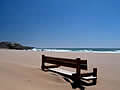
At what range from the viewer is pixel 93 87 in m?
5.96

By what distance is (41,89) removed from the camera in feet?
15.6

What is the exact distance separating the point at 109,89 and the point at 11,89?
381 cm

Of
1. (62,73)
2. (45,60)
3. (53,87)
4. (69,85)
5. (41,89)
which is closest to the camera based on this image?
(41,89)

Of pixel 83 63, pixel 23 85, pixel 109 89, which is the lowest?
pixel 109 89

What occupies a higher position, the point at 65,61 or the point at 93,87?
the point at 65,61

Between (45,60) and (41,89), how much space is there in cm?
417

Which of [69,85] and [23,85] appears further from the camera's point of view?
[69,85]

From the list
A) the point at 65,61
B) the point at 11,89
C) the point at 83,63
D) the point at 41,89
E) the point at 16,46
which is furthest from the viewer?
the point at 16,46

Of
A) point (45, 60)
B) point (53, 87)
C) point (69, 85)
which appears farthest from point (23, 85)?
point (45, 60)

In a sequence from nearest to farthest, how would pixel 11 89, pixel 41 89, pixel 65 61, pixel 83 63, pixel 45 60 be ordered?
pixel 11 89
pixel 41 89
pixel 83 63
pixel 65 61
pixel 45 60

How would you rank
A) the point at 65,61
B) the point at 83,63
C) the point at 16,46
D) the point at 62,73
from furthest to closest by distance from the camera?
the point at 16,46 < the point at 62,73 < the point at 65,61 < the point at 83,63

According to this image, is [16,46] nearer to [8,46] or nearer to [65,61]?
[8,46]

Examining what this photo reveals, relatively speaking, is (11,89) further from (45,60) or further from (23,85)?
(45,60)

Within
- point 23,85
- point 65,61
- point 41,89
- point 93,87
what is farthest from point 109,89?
point 23,85
